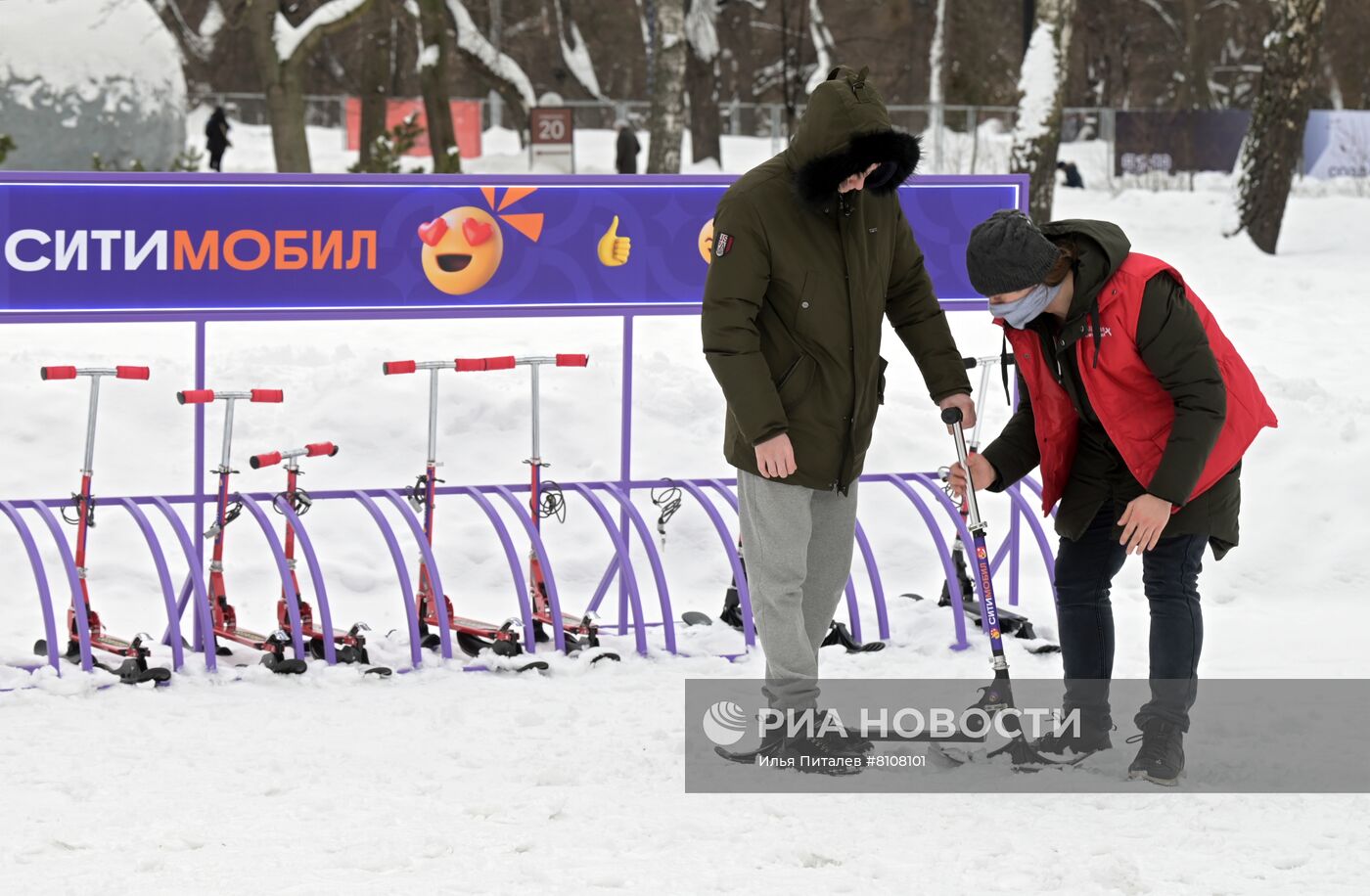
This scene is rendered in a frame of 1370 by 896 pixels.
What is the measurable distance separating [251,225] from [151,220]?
13.4 inches

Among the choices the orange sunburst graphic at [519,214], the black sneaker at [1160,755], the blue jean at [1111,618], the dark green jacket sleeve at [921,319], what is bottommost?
the black sneaker at [1160,755]

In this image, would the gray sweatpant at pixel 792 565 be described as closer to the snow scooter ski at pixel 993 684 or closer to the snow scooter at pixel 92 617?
the snow scooter ski at pixel 993 684

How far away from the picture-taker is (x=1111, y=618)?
4.70 meters

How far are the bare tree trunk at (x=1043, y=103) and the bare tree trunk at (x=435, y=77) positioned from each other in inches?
409

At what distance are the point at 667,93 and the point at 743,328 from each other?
16.9 metres

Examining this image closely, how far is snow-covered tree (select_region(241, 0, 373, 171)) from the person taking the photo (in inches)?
784

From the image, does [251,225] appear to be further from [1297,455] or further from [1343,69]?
[1343,69]

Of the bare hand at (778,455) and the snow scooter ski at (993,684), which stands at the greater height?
the bare hand at (778,455)

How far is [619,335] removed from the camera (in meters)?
12.1

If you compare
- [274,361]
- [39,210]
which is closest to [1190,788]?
[39,210]

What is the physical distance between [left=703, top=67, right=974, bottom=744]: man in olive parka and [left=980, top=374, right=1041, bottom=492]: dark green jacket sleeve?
13 centimetres

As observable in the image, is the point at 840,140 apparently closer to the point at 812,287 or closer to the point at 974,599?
the point at 812,287

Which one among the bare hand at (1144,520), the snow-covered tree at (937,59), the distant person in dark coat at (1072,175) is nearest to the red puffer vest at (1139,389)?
the bare hand at (1144,520)

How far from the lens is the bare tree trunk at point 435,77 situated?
24.4m
